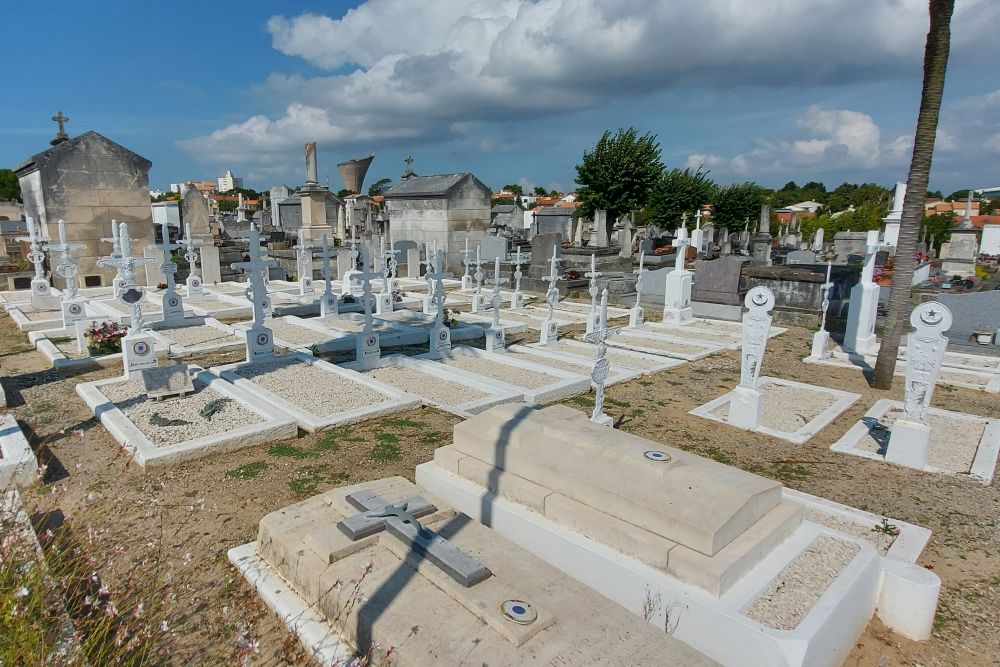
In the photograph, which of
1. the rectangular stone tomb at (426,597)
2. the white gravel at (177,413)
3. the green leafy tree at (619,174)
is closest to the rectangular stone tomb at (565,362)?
the white gravel at (177,413)

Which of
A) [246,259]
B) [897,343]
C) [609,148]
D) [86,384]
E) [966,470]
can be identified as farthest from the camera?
[609,148]

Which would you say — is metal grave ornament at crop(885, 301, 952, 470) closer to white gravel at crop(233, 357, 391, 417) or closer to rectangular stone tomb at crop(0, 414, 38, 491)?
white gravel at crop(233, 357, 391, 417)

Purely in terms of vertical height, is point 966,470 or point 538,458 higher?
point 538,458

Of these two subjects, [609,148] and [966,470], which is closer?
[966,470]

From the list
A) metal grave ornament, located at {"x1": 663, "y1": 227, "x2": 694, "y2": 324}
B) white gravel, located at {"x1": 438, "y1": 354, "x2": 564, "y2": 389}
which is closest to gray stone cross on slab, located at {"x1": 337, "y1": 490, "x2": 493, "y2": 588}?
white gravel, located at {"x1": 438, "y1": 354, "x2": 564, "y2": 389}

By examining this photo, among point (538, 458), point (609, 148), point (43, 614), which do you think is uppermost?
point (609, 148)

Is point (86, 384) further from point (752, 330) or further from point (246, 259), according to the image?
point (246, 259)

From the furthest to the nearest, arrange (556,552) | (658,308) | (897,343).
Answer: (658,308) → (897,343) → (556,552)

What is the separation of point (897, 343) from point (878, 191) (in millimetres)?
65692

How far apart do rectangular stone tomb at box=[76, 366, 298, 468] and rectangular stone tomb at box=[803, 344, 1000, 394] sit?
8608mm

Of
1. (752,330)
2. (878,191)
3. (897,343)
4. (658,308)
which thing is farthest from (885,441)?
(878,191)

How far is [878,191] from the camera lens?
202ft

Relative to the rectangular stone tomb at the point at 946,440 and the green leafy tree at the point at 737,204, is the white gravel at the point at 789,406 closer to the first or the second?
the rectangular stone tomb at the point at 946,440

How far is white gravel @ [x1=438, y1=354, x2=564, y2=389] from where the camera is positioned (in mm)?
8042
